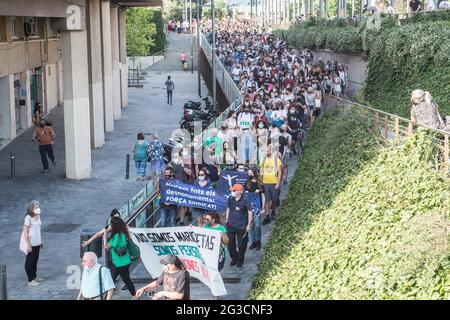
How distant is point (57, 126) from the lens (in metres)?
38.7

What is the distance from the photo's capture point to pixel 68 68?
25250mm

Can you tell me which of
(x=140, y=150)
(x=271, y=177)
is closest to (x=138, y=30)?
(x=140, y=150)

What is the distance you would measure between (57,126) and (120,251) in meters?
26.8

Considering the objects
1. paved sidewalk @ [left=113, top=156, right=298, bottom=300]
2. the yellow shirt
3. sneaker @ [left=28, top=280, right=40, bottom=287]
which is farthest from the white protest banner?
the yellow shirt

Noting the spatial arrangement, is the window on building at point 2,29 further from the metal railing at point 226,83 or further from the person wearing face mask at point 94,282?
the person wearing face mask at point 94,282

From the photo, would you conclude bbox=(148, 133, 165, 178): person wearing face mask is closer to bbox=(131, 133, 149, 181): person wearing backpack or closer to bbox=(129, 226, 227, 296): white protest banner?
bbox=(131, 133, 149, 181): person wearing backpack

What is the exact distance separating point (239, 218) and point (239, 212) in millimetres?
111

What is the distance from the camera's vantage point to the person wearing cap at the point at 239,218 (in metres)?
14.4

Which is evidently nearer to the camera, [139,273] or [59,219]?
[139,273]

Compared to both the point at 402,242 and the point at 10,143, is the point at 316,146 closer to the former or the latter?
the point at 402,242

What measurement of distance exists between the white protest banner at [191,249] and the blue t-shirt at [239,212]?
1834mm

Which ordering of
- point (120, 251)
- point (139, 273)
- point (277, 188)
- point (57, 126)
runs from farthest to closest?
point (57, 126) → point (277, 188) → point (139, 273) → point (120, 251)

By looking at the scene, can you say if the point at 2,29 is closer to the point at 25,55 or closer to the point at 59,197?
the point at 25,55

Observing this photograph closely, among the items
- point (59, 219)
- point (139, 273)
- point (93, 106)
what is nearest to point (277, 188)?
point (139, 273)
